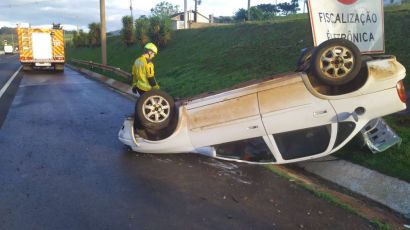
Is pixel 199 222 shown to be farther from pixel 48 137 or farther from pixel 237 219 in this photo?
pixel 48 137

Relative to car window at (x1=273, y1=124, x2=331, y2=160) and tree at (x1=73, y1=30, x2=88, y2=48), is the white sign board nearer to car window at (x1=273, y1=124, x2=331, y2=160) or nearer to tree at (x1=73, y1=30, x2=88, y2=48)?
car window at (x1=273, y1=124, x2=331, y2=160)

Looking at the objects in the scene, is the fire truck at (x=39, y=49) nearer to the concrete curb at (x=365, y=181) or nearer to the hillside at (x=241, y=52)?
the hillside at (x=241, y=52)

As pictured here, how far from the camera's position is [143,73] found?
26.6 feet

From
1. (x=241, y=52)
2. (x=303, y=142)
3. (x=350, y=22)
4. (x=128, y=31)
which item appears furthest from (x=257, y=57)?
(x=128, y=31)

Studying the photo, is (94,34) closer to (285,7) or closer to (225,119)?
(285,7)

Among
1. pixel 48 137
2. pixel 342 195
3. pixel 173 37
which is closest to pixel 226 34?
pixel 173 37

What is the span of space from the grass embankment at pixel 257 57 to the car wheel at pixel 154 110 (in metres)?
2.77

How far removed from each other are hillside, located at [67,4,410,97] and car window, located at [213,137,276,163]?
4731 mm

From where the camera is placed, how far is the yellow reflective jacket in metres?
8.02

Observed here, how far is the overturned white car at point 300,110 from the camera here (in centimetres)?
566

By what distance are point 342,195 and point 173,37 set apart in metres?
28.6

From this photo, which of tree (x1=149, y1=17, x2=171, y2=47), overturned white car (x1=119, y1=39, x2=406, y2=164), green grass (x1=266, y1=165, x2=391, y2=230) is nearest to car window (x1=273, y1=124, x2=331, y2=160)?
overturned white car (x1=119, y1=39, x2=406, y2=164)

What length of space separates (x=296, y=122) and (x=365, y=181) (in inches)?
46.9

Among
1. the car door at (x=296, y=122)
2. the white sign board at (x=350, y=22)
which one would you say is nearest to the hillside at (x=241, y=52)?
the white sign board at (x=350, y=22)
